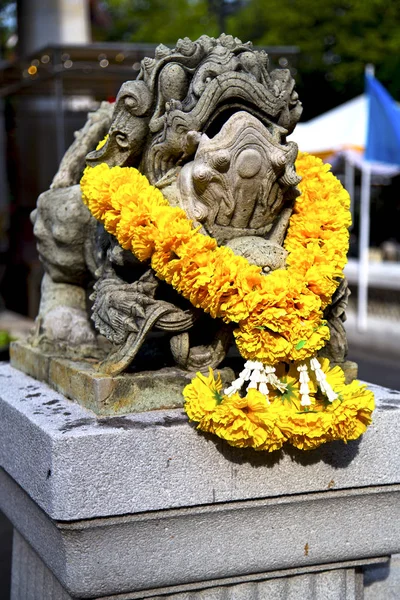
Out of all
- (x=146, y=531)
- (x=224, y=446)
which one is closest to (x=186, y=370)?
(x=224, y=446)

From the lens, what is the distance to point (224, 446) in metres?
2.76

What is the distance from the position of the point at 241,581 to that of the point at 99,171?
60.6 inches

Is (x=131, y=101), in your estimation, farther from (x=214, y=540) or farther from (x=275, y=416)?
(x=214, y=540)

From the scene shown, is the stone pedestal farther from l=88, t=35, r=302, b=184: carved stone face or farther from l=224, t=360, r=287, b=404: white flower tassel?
l=88, t=35, r=302, b=184: carved stone face

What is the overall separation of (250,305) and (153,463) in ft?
1.96

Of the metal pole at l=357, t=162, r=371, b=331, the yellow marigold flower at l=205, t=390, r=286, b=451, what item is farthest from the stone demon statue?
the metal pole at l=357, t=162, r=371, b=331

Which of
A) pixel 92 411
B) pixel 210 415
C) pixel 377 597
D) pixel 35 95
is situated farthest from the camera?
pixel 35 95

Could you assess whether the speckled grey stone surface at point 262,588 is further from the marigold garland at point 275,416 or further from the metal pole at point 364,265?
the metal pole at point 364,265

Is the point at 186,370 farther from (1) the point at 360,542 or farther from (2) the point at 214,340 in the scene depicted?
(1) the point at 360,542

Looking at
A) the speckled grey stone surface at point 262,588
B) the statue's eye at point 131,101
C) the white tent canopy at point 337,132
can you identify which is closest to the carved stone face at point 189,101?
the statue's eye at point 131,101

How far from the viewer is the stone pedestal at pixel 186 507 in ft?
8.66

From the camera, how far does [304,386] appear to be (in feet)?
9.11

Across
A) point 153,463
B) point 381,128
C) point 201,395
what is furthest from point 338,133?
point 153,463

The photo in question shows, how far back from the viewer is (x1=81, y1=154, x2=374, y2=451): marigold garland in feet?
8.73
